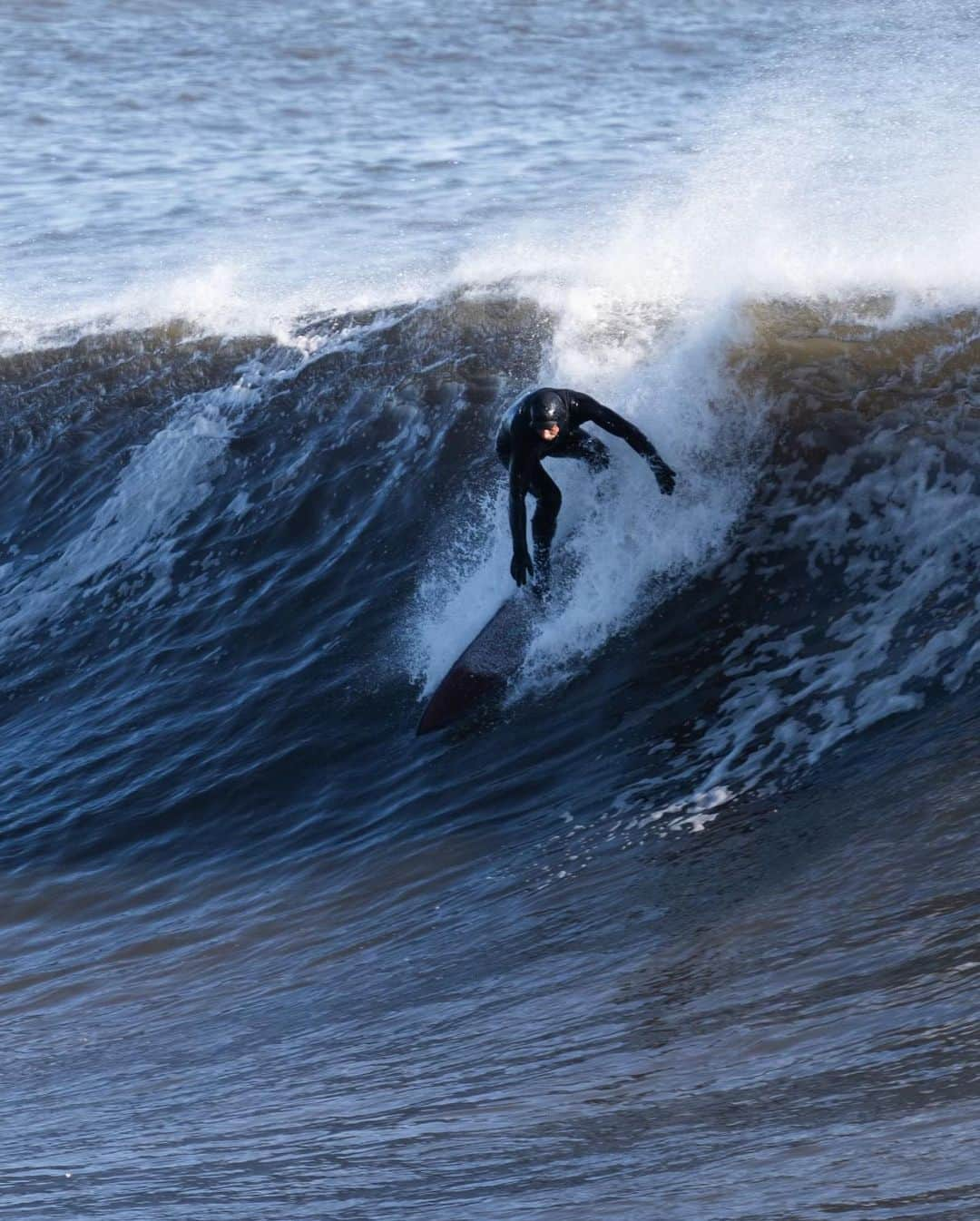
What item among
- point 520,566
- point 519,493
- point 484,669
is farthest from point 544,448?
point 484,669

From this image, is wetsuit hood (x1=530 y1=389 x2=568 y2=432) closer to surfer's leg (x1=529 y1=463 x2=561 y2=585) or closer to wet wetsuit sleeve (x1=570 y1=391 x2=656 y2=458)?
wet wetsuit sleeve (x1=570 y1=391 x2=656 y2=458)

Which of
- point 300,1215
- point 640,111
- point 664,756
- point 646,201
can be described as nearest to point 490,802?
point 664,756

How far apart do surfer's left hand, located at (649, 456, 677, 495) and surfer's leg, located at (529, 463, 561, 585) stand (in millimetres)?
520

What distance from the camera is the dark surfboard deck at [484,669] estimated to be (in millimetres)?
8297

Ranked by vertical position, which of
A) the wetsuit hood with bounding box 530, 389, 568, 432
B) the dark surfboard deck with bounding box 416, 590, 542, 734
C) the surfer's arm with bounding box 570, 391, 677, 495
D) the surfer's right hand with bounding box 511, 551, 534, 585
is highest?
the wetsuit hood with bounding box 530, 389, 568, 432

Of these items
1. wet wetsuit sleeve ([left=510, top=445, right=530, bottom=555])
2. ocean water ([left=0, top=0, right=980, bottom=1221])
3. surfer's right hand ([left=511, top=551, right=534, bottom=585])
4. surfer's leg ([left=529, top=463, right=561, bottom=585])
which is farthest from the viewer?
surfer's leg ([left=529, top=463, right=561, bottom=585])

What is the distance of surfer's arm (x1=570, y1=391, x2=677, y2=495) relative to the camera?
800 cm

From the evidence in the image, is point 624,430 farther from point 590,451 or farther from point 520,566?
point 520,566

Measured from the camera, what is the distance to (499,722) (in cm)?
812

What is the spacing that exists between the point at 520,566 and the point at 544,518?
368 millimetres

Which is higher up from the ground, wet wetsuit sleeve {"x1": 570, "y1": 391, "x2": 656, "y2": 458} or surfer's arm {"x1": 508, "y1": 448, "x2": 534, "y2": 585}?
wet wetsuit sleeve {"x1": 570, "y1": 391, "x2": 656, "y2": 458}

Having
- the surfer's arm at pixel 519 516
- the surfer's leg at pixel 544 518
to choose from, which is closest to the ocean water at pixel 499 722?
the surfer's leg at pixel 544 518

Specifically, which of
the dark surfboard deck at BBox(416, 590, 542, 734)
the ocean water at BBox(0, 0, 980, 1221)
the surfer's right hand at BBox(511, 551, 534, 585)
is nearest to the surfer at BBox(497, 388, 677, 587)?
the surfer's right hand at BBox(511, 551, 534, 585)

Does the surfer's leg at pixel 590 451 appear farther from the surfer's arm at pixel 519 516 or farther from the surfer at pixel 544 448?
the surfer's arm at pixel 519 516
